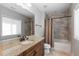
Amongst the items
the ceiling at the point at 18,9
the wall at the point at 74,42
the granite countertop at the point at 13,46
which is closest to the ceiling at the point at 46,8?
the ceiling at the point at 18,9

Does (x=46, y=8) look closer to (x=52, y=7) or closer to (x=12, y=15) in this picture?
(x=52, y=7)

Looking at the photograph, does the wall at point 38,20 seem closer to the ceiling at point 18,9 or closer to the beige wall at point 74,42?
the ceiling at point 18,9

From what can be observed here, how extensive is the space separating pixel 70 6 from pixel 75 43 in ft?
2.50

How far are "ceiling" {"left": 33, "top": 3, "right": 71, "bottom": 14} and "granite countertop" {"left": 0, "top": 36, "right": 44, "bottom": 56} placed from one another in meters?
0.60

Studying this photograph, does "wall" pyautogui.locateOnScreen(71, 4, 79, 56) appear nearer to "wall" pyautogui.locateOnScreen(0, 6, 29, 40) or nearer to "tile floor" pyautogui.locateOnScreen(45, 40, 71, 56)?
"tile floor" pyautogui.locateOnScreen(45, 40, 71, 56)

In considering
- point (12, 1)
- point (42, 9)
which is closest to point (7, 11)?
point (12, 1)

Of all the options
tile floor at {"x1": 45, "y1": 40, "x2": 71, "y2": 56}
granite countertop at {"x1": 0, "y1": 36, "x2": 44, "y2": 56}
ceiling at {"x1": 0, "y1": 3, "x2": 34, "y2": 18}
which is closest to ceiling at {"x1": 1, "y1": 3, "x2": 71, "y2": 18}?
ceiling at {"x1": 0, "y1": 3, "x2": 34, "y2": 18}

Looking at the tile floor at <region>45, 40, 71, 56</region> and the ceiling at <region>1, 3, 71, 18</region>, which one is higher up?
the ceiling at <region>1, 3, 71, 18</region>

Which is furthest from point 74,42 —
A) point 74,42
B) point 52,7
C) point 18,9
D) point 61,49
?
point 18,9

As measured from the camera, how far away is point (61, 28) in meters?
2.00

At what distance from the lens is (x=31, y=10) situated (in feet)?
6.76

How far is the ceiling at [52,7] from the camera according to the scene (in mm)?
1848

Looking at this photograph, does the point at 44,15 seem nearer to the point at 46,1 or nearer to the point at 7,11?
the point at 46,1

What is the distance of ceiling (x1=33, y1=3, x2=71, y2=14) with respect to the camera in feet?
6.06
